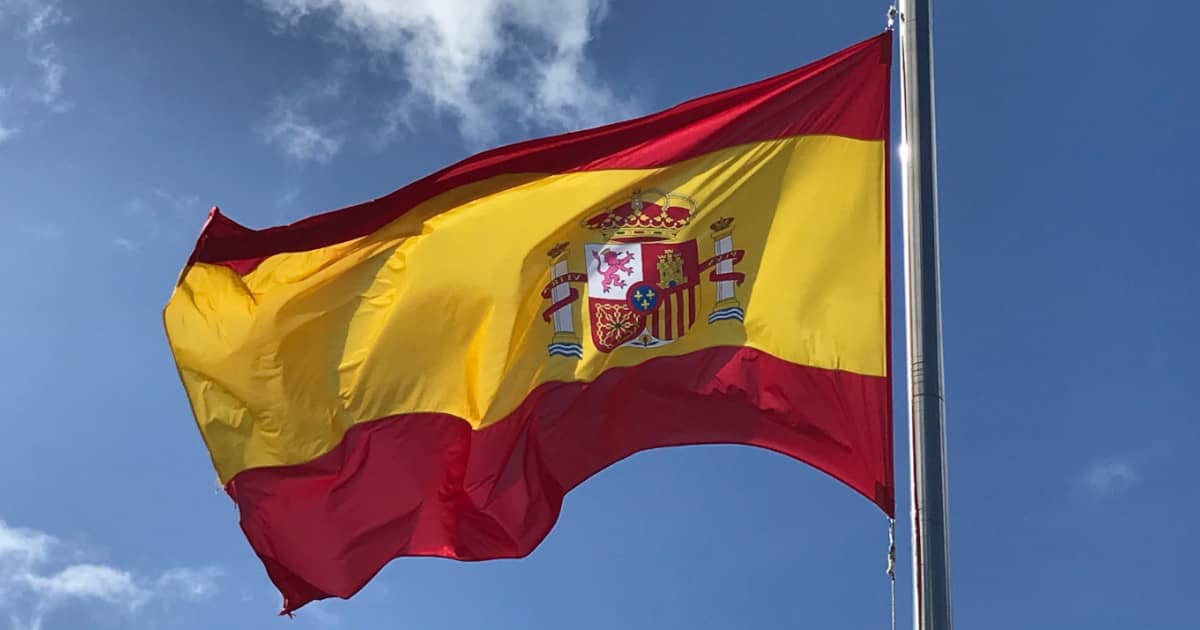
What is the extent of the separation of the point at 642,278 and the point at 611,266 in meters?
0.37

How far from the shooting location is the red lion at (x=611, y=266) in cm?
1331

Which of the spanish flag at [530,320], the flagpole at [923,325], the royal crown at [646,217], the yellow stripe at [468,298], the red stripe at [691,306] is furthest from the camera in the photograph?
the royal crown at [646,217]

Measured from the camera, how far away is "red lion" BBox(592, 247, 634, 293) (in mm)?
13312

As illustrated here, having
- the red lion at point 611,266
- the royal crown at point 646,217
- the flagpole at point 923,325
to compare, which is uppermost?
the royal crown at point 646,217

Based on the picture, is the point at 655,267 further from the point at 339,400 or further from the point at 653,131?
the point at 339,400

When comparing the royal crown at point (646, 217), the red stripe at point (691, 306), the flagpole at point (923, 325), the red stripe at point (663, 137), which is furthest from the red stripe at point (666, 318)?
the flagpole at point (923, 325)

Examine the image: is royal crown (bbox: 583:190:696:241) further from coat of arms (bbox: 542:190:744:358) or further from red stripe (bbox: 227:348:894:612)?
red stripe (bbox: 227:348:894:612)

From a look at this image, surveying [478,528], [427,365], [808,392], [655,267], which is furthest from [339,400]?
[808,392]

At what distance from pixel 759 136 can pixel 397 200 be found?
11.7 feet

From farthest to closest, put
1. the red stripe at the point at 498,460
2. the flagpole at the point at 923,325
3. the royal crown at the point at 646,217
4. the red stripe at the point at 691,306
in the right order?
1. the royal crown at the point at 646,217
2. the red stripe at the point at 691,306
3. the red stripe at the point at 498,460
4. the flagpole at the point at 923,325

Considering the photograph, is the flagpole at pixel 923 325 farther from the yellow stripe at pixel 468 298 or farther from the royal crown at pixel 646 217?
the royal crown at pixel 646 217

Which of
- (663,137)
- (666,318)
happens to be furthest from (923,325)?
(663,137)

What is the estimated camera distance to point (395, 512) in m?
13.1

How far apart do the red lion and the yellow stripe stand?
204 mm
